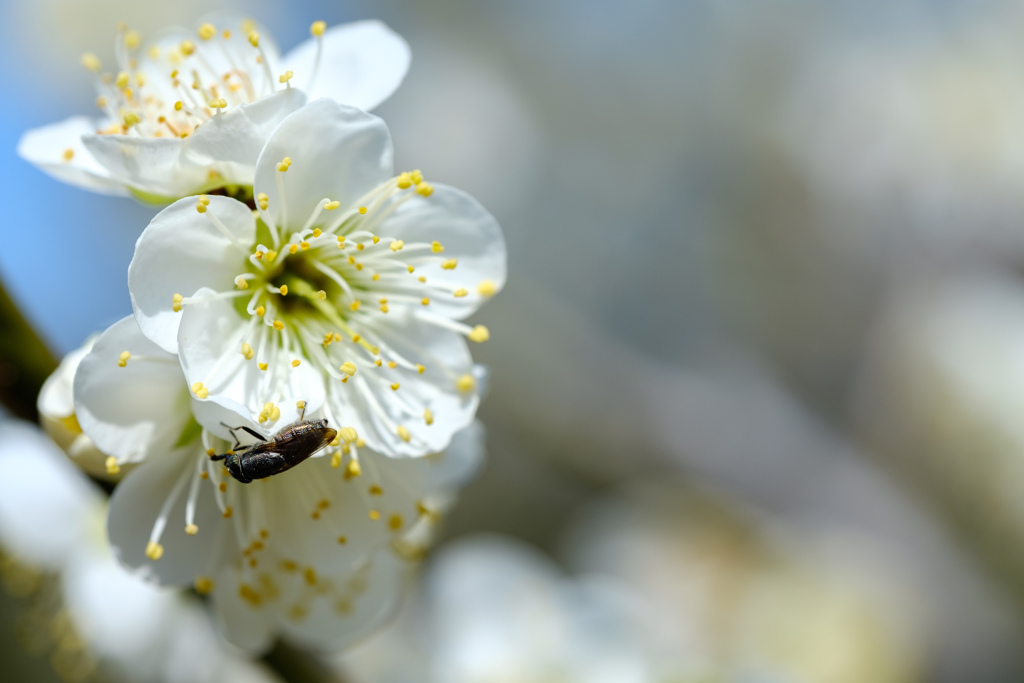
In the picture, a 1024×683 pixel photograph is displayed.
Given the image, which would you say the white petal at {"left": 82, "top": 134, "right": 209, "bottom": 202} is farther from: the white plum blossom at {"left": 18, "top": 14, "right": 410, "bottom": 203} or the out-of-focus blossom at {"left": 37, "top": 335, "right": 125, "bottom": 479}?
the out-of-focus blossom at {"left": 37, "top": 335, "right": 125, "bottom": 479}

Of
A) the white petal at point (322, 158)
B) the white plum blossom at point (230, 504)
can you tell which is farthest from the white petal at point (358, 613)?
the white petal at point (322, 158)

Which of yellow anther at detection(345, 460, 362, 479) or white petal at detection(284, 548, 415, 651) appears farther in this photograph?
white petal at detection(284, 548, 415, 651)

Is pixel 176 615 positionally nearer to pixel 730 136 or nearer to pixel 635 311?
pixel 635 311

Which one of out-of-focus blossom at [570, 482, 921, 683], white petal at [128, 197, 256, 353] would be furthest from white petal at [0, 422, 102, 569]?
out-of-focus blossom at [570, 482, 921, 683]

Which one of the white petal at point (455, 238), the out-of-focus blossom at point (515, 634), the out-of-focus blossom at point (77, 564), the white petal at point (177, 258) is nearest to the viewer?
the white petal at point (177, 258)

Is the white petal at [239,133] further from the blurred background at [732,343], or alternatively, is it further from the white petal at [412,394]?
the blurred background at [732,343]
